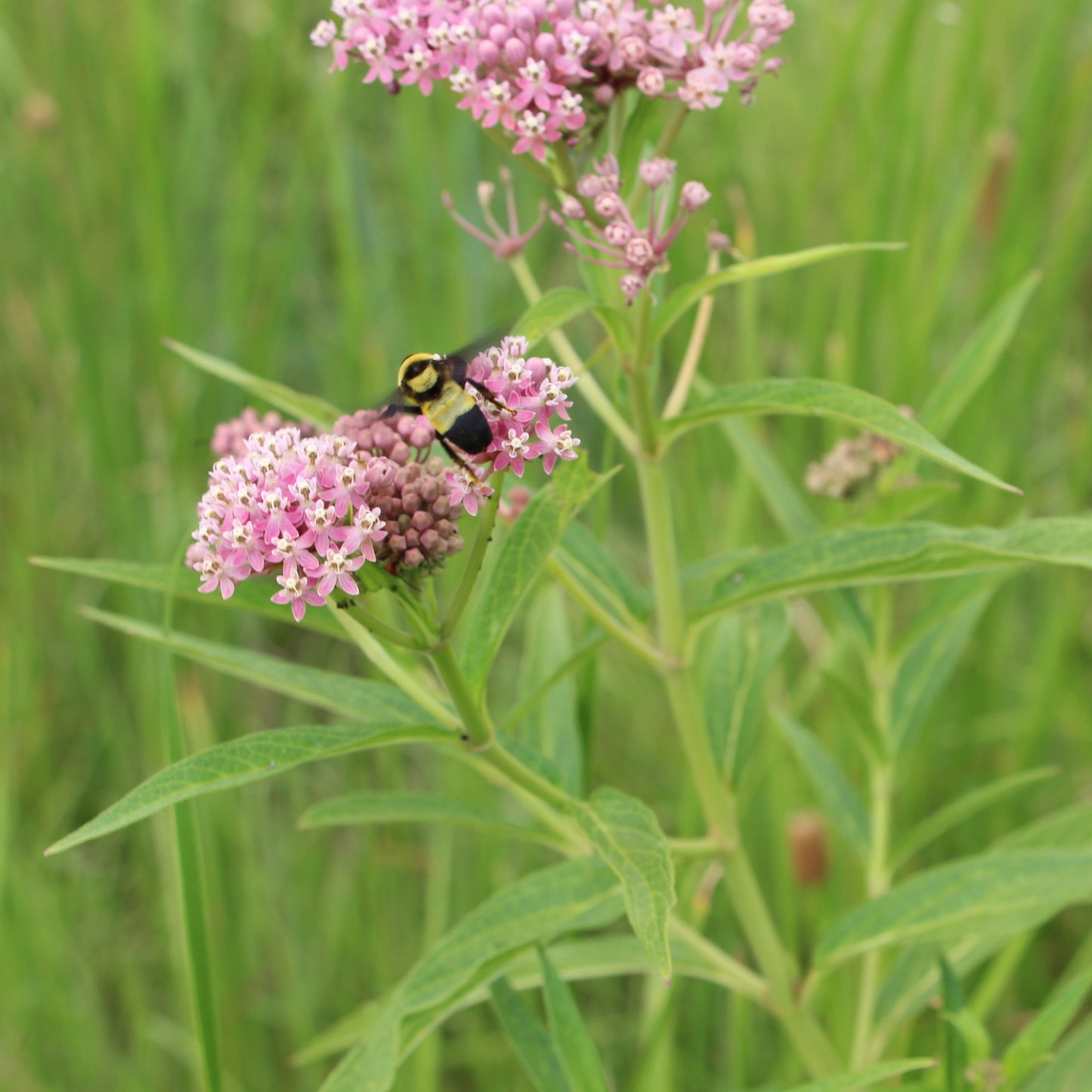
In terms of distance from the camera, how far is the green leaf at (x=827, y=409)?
123cm

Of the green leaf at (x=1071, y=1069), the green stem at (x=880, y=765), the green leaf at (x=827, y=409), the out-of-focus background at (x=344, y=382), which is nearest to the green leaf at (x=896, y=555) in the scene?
the green leaf at (x=827, y=409)

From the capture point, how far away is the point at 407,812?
1595mm

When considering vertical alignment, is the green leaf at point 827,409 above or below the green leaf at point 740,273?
below

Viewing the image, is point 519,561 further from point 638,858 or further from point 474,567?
point 638,858

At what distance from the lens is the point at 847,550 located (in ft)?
4.84

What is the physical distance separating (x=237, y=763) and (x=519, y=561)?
1.27 ft

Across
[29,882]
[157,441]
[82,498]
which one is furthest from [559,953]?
[82,498]

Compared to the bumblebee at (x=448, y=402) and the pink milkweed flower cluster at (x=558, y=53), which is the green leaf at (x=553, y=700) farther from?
the pink milkweed flower cluster at (x=558, y=53)

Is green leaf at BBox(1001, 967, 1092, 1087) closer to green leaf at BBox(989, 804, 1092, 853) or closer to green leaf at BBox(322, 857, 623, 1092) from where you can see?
green leaf at BBox(989, 804, 1092, 853)

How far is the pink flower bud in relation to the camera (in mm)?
1379

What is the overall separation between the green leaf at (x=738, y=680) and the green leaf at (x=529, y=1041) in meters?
0.45

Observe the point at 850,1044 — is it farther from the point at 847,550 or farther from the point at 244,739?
the point at 244,739

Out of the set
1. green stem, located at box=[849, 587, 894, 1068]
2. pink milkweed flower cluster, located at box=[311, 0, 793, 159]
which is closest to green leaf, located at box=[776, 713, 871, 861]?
green stem, located at box=[849, 587, 894, 1068]

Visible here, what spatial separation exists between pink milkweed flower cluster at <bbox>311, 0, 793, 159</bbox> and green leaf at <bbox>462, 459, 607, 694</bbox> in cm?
41
